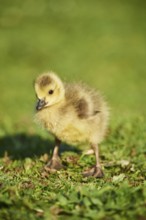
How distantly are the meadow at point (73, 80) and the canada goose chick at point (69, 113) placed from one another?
12.5 inches

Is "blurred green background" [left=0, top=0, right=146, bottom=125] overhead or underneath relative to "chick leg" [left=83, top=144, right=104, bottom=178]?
overhead

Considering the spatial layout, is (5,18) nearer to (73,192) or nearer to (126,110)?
(126,110)

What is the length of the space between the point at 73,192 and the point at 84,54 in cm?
1071

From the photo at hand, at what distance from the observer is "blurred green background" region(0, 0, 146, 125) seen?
1198 cm

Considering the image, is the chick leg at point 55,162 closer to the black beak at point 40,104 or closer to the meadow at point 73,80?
the meadow at point 73,80

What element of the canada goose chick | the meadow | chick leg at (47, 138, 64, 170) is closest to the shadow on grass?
the meadow

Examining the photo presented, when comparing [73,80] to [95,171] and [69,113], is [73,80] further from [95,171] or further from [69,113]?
[95,171]

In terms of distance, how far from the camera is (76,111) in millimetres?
6133

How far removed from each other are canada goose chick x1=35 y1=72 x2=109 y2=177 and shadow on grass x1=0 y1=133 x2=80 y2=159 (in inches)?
42.1

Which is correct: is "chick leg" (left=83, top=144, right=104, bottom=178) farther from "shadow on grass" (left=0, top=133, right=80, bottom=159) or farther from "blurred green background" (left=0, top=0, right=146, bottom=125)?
"blurred green background" (left=0, top=0, right=146, bottom=125)

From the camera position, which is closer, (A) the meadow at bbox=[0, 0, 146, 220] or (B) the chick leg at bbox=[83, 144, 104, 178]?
(A) the meadow at bbox=[0, 0, 146, 220]

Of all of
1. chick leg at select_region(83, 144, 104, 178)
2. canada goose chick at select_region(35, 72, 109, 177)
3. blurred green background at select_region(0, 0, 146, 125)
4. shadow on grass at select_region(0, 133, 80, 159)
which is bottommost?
chick leg at select_region(83, 144, 104, 178)

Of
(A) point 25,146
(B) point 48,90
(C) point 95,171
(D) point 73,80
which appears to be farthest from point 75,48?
(C) point 95,171

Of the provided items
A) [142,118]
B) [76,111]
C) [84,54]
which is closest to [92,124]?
[76,111]
